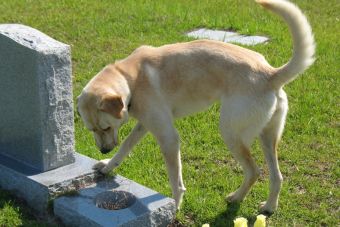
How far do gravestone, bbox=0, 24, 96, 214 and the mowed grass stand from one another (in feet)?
0.87

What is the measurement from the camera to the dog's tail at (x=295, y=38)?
4023mm

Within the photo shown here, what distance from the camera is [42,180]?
14.2 feet

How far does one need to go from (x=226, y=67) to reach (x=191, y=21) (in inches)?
200

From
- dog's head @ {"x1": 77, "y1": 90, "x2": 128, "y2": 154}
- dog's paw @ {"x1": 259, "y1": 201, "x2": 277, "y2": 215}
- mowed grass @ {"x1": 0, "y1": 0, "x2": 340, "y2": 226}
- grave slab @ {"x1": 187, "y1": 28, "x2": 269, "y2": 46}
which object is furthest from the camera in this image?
grave slab @ {"x1": 187, "y1": 28, "x2": 269, "y2": 46}

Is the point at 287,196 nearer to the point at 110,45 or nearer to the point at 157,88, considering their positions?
the point at 157,88

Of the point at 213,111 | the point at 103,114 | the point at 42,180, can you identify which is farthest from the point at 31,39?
the point at 213,111

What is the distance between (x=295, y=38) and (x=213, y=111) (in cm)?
222

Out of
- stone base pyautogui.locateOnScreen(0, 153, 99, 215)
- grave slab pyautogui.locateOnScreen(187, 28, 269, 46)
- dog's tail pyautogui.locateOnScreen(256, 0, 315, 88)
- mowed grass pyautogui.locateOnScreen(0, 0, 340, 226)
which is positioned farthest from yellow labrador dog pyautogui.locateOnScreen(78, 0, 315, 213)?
grave slab pyautogui.locateOnScreen(187, 28, 269, 46)

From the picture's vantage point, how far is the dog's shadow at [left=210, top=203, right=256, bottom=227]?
435cm

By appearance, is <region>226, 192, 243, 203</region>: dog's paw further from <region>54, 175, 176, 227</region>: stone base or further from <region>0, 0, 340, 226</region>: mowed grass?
<region>54, 175, 176, 227</region>: stone base

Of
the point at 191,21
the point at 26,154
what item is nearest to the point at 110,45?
the point at 191,21

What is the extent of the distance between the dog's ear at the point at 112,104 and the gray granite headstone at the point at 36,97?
478 millimetres

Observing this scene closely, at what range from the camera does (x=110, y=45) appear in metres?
8.23

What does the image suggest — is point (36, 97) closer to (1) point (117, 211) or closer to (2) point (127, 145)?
(2) point (127, 145)
